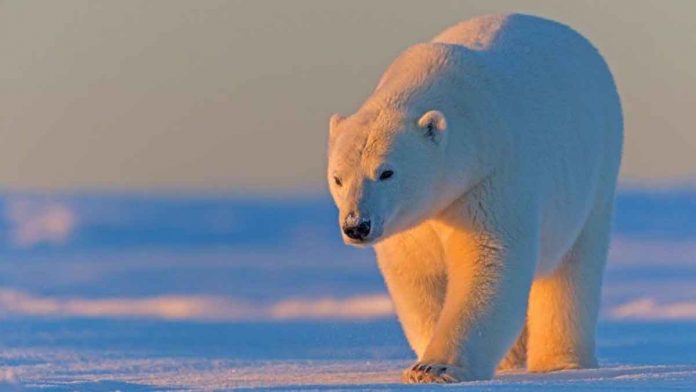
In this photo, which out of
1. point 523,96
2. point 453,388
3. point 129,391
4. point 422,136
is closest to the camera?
point 453,388

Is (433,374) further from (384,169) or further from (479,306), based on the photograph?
(384,169)

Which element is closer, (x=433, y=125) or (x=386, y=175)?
(x=386, y=175)

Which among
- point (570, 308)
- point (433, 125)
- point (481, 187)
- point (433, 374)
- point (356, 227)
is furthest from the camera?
point (570, 308)

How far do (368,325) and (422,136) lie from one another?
17.3 ft

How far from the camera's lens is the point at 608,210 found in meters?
11.2

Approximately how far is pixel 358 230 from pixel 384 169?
41 cm

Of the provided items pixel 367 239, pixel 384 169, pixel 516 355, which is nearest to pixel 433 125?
pixel 384 169

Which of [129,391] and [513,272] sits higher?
[513,272]

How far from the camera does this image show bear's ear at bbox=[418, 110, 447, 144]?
910 centimetres

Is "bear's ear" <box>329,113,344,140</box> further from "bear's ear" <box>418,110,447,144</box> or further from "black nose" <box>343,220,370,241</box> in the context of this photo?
"black nose" <box>343,220,370,241</box>

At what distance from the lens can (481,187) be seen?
31.2ft

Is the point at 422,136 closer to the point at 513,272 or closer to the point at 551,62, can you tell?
the point at 513,272

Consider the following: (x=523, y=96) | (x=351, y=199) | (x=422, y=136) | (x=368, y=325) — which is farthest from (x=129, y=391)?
(x=368, y=325)

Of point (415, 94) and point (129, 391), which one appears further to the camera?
point (415, 94)
